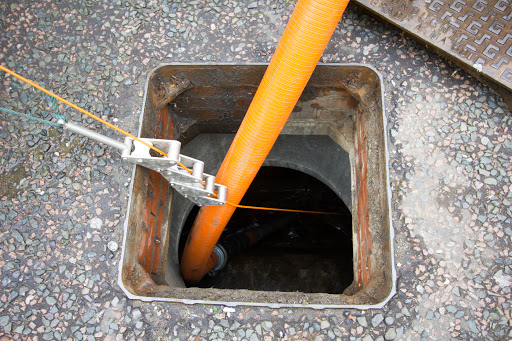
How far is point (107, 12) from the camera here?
3928 millimetres

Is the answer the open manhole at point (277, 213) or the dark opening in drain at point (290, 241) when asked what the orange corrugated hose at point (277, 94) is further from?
the dark opening in drain at point (290, 241)

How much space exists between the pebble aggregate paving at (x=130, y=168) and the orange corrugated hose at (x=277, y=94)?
33.2 inches

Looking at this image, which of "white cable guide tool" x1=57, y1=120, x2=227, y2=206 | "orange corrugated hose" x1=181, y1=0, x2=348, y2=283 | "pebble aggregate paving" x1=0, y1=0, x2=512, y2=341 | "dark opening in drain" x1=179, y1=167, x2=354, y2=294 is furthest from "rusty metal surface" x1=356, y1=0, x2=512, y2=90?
"dark opening in drain" x1=179, y1=167, x2=354, y2=294

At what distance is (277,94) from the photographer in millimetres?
2977

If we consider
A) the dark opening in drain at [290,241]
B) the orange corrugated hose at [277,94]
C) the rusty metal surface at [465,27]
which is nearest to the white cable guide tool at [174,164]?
the orange corrugated hose at [277,94]

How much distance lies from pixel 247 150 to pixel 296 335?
1517mm

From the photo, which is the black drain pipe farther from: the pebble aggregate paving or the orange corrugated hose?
the pebble aggregate paving

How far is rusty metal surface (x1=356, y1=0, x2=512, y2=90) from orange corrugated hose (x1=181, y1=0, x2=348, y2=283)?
1262 millimetres

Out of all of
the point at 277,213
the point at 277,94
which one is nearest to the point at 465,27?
the point at 277,94

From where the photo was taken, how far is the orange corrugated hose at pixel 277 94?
2584 millimetres

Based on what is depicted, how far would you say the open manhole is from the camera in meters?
3.20

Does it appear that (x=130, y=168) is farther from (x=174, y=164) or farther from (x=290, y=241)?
(x=290, y=241)

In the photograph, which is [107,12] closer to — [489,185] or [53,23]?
[53,23]

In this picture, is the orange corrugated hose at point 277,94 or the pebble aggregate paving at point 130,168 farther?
the pebble aggregate paving at point 130,168
